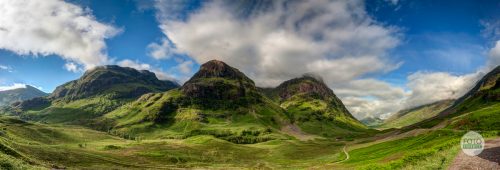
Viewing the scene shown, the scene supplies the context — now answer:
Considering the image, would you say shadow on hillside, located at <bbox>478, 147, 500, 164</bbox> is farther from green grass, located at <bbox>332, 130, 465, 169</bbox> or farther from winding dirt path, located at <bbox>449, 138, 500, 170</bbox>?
green grass, located at <bbox>332, 130, 465, 169</bbox>

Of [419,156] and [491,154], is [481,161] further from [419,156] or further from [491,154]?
[419,156]

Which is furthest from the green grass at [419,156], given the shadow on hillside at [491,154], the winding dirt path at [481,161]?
the shadow on hillside at [491,154]

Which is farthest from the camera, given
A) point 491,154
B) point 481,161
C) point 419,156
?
point 419,156

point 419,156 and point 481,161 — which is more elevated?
A: point 481,161

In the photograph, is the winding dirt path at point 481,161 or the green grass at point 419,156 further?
the green grass at point 419,156

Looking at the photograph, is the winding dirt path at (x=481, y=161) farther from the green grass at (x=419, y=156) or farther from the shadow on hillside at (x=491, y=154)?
the green grass at (x=419, y=156)

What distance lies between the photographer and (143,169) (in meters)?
139

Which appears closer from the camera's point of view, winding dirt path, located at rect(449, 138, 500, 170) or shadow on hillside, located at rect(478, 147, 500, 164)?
winding dirt path, located at rect(449, 138, 500, 170)

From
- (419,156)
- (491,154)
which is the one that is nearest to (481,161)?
(491,154)

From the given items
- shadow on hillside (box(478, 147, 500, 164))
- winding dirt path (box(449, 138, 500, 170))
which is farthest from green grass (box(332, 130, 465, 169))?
shadow on hillside (box(478, 147, 500, 164))

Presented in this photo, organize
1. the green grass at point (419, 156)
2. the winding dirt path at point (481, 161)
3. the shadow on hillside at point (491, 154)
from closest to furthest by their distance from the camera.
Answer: the winding dirt path at point (481, 161) → the shadow on hillside at point (491, 154) → the green grass at point (419, 156)

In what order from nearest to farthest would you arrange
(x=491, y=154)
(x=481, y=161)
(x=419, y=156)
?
(x=481, y=161)
(x=491, y=154)
(x=419, y=156)

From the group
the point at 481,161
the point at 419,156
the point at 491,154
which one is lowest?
the point at 419,156

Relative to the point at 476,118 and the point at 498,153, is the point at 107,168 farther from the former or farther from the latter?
the point at 476,118
